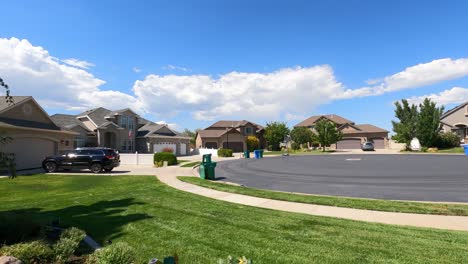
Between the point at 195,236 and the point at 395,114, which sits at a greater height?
the point at 395,114

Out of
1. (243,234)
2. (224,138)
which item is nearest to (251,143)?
(224,138)

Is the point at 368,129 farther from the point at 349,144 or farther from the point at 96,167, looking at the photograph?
the point at 96,167

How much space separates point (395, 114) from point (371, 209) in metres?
50.2

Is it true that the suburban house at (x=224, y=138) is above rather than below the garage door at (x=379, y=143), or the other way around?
above

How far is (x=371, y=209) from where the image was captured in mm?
8984

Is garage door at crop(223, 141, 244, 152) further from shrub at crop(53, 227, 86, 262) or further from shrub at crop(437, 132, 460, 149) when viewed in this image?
shrub at crop(53, 227, 86, 262)

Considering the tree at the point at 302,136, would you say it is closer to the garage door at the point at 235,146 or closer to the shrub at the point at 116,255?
the garage door at the point at 235,146

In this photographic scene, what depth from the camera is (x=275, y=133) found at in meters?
63.8

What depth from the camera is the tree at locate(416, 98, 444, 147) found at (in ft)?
151

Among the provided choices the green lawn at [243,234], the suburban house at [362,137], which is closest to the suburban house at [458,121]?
the suburban house at [362,137]

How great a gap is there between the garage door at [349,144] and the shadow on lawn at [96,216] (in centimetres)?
6196

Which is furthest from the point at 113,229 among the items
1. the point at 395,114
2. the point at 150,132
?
the point at 395,114

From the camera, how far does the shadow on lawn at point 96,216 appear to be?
650 centimetres

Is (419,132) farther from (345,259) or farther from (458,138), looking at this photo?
(345,259)
